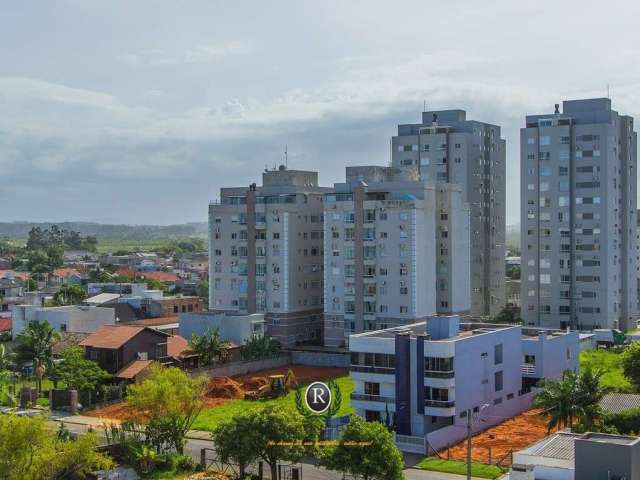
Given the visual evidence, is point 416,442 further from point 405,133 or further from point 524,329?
point 405,133

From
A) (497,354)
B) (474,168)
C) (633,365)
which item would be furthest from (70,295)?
(633,365)

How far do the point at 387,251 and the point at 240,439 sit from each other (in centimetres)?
3891

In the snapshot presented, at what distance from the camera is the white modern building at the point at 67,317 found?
76.8 metres

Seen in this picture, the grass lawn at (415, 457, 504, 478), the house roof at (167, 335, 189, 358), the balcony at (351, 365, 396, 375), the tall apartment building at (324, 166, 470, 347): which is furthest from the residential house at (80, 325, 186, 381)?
the grass lawn at (415, 457, 504, 478)

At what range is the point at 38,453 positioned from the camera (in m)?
35.8

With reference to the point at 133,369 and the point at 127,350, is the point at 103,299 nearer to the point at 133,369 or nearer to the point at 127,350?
the point at 127,350

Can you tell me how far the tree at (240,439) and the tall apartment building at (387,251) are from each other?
36.8m

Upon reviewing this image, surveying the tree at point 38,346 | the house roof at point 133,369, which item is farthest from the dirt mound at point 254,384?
the tree at point 38,346

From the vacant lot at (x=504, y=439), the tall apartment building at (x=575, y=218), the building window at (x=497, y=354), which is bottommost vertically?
the vacant lot at (x=504, y=439)

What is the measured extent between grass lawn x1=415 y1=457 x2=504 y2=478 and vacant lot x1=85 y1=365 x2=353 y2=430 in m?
8.77

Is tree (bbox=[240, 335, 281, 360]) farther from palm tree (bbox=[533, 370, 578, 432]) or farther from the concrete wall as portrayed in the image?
palm tree (bbox=[533, 370, 578, 432])

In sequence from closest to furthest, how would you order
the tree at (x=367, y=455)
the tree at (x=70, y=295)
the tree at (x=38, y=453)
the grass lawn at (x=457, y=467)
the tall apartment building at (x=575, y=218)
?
the tree at (x=38, y=453) → the tree at (x=367, y=455) → the grass lawn at (x=457, y=467) → the tall apartment building at (x=575, y=218) → the tree at (x=70, y=295)

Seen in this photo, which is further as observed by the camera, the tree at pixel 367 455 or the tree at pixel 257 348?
the tree at pixel 257 348

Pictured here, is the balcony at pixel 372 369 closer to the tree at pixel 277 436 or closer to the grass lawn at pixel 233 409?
the grass lawn at pixel 233 409
